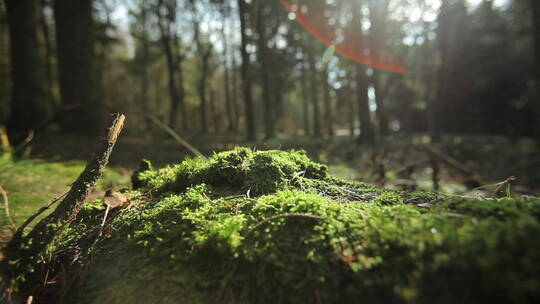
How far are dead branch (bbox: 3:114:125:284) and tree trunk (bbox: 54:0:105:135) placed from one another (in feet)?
26.5

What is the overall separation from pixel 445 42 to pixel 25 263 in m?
21.3

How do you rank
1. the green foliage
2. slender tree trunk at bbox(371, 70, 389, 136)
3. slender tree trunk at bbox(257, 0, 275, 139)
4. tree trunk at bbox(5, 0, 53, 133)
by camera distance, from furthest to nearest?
1. slender tree trunk at bbox(371, 70, 389, 136)
2. slender tree trunk at bbox(257, 0, 275, 139)
3. tree trunk at bbox(5, 0, 53, 133)
4. the green foliage

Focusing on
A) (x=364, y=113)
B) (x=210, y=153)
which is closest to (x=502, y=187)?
(x=210, y=153)

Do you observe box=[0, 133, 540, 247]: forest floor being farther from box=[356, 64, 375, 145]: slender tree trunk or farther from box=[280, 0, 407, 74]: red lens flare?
box=[280, 0, 407, 74]: red lens flare

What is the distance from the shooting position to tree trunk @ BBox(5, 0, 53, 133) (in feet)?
26.6

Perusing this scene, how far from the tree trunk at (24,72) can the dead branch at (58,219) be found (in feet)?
27.1

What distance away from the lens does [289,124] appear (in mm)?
51625

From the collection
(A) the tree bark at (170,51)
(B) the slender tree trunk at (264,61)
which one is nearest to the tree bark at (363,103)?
(B) the slender tree trunk at (264,61)

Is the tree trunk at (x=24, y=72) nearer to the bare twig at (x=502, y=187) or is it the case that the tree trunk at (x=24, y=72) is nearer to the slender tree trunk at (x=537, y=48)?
the bare twig at (x=502, y=187)

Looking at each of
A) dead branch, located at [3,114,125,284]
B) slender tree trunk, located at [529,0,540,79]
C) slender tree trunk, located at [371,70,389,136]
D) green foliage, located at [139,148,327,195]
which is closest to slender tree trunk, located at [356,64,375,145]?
slender tree trunk, located at [371,70,389,136]

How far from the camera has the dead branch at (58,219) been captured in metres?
1.55

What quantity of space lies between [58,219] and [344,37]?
19989 mm

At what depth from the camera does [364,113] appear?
14.4 meters

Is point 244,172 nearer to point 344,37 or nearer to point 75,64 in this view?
point 75,64
